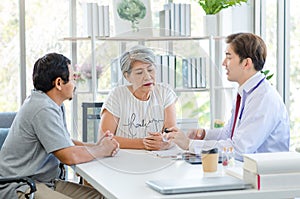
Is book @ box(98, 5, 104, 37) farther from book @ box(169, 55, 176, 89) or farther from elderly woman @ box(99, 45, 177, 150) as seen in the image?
book @ box(169, 55, 176, 89)

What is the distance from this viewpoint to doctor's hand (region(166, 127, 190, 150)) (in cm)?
272

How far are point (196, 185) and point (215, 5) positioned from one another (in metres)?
2.81

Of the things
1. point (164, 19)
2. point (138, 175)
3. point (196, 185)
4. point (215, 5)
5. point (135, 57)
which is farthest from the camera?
point (164, 19)

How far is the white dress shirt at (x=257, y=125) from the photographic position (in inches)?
110

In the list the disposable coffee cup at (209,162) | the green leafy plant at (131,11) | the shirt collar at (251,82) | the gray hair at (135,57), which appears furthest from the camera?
the green leafy plant at (131,11)

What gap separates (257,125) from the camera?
2.81 meters

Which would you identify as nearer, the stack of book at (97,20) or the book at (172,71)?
the book at (172,71)

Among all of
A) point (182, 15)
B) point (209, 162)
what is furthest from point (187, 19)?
point (209, 162)

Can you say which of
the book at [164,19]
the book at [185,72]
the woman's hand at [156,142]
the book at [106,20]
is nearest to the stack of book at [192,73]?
the book at [185,72]

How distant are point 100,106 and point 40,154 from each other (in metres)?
0.38

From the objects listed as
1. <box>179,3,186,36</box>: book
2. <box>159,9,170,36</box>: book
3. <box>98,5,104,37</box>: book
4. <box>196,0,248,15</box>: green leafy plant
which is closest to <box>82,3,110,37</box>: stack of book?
<box>98,5,104,37</box>: book

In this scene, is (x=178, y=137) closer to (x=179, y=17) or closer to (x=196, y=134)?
(x=196, y=134)

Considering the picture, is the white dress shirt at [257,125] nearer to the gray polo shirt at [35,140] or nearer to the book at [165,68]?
the book at [165,68]

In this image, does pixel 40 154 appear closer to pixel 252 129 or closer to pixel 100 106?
pixel 100 106
